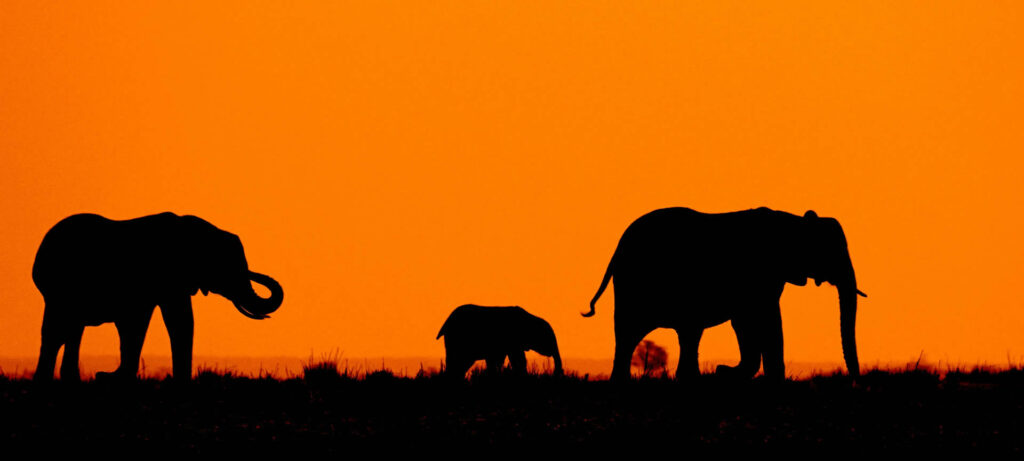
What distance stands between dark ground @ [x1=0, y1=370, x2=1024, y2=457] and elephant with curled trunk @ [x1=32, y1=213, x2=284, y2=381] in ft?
4.64

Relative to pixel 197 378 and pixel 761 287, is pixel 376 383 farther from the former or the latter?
pixel 761 287

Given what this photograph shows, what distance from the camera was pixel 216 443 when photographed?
45.4 ft

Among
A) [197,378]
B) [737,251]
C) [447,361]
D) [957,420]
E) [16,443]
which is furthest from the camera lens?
[447,361]

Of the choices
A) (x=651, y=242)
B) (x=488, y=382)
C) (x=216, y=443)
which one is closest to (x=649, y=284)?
(x=651, y=242)

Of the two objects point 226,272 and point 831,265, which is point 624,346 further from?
point 226,272

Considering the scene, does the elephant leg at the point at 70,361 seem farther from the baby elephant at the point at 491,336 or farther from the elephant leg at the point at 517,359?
the elephant leg at the point at 517,359

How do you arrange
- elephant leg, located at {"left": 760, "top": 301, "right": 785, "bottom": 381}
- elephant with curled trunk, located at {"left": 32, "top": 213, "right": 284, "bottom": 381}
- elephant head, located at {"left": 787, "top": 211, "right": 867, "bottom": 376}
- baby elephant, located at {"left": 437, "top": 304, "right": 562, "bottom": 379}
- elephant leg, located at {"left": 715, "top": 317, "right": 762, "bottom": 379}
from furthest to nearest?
baby elephant, located at {"left": 437, "top": 304, "right": 562, "bottom": 379} < elephant head, located at {"left": 787, "top": 211, "right": 867, "bottom": 376} < elephant with curled trunk, located at {"left": 32, "top": 213, "right": 284, "bottom": 381} < elephant leg, located at {"left": 760, "top": 301, "right": 785, "bottom": 381} < elephant leg, located at {"left": 715, "top": 317, "right": 762, "bottom": 379}

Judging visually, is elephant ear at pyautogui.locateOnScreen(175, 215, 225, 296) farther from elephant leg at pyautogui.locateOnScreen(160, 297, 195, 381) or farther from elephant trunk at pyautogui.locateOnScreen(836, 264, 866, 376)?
elephant trunk at pyautogui.locateOnScreen(836, 264, 866, 376)

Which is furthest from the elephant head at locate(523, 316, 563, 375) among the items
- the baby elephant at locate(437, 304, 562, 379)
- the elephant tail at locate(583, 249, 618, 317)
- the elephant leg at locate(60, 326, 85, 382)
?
the elephant leg at locate(60, 326, 85, 382)

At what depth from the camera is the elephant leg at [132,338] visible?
18.0 meters

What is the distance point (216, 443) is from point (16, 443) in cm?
187

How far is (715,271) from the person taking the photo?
20.0 metres

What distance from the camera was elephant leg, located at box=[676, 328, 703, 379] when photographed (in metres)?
19.0

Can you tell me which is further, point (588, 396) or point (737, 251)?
point (737, 251)
